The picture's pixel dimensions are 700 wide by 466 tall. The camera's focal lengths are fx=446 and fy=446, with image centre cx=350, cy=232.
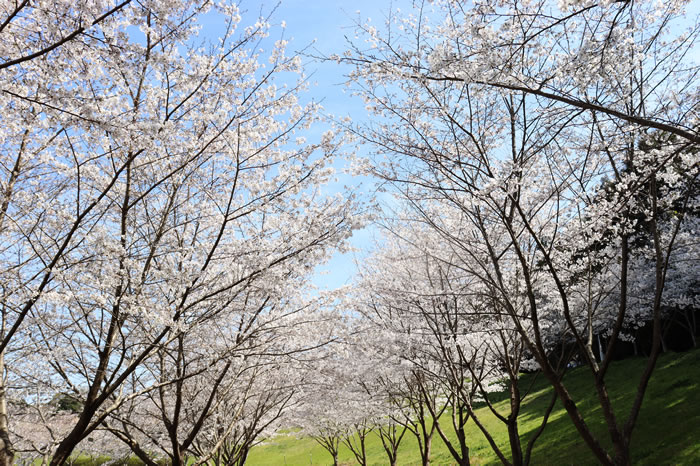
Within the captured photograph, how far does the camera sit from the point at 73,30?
3211 millimetres

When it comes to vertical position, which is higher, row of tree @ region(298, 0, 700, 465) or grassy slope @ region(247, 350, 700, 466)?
row of tree @ region(298, 0, 700, 465)

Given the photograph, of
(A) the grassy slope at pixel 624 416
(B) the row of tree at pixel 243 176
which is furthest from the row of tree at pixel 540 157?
(A) the grassy slope at pixel 624 416

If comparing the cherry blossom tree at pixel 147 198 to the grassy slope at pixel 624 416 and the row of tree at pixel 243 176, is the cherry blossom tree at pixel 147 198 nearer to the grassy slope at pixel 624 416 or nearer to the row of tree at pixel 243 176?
the row of tree at pixel 243 176

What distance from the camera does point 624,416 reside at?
15492 millimetres

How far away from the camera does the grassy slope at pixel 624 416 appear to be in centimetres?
1162

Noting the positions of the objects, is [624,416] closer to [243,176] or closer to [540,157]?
[540,157]

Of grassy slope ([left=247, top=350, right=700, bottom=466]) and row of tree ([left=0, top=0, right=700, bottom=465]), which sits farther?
grassy slope ([left=247, top=350, right=700, bottom=466])

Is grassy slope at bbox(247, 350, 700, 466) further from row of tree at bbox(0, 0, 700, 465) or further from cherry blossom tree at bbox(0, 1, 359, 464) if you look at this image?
cherry blossom tree at bbox(0, 1, 359, 464)

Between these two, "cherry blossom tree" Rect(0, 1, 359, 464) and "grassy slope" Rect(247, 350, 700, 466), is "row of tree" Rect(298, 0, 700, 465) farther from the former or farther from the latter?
"grassy slope" Rect(247, 350, 700, 466)

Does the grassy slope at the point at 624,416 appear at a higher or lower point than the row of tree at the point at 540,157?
lower

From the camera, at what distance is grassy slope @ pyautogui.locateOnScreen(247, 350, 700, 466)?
11.6 metres

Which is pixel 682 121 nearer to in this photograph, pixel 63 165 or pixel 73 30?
pixel 73 30

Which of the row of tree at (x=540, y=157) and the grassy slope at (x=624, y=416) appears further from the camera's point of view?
the grassy slope at (x=624, y=416)

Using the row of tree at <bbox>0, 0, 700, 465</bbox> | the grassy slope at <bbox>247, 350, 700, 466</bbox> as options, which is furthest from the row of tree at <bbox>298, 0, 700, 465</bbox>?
the grassy slope at <bbox>247, 350, 700, 466</bbox>
